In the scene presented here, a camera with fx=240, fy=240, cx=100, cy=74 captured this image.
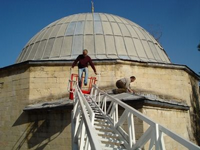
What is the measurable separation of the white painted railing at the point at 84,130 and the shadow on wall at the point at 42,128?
7.40 feet

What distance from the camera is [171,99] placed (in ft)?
32.7

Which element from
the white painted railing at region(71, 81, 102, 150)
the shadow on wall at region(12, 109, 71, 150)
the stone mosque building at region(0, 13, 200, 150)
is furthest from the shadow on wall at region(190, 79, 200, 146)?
the white painted railing at region(71, 81, 102, 150)

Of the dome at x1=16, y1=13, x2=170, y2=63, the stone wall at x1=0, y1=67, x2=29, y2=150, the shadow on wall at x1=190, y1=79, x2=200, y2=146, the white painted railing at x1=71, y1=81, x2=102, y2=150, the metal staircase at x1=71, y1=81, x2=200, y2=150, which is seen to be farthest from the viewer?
the dome at x1=16, y1=13, x2=170, y2=63

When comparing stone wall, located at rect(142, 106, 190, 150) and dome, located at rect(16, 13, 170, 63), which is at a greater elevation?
dome, located at rect(16, 13, 170, 63)

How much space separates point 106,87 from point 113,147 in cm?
535

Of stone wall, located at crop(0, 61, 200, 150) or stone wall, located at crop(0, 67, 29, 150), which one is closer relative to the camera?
stone wall, located at crop(0, 61, 200, 150)

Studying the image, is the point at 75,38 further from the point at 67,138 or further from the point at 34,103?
the point at 67,138

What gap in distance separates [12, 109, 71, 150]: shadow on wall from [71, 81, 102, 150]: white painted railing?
2256mm

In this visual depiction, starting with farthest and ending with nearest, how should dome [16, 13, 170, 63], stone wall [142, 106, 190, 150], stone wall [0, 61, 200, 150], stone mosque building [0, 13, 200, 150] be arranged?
dome [16, 13, 170, 63] < stone wall [0, 61, 200, 150] < stone mosque building [0, 13, 200, 150] < stone wall [142, 106, 190, 150]

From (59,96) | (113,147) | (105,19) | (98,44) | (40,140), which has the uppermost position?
(105,19)

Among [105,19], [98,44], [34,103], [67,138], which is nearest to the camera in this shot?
[67,138]

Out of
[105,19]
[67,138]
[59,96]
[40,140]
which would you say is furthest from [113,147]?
[105,19]

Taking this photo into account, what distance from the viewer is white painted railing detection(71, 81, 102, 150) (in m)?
3.02

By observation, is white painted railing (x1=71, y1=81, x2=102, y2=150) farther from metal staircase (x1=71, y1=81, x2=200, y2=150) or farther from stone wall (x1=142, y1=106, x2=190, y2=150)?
stone wall (x1=142, y1=106, x2=190, y2=150)
